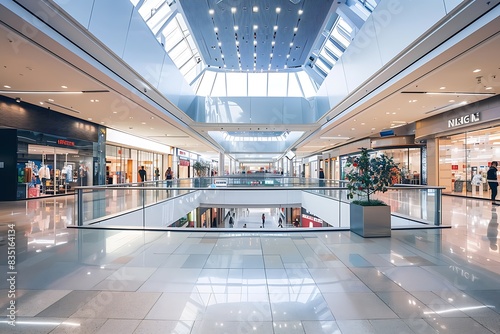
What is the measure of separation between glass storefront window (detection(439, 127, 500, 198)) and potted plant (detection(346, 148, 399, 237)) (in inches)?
424

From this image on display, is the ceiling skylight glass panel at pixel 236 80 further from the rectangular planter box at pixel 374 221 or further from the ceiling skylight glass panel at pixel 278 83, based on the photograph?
the rectangular planter box at pixel 374 221

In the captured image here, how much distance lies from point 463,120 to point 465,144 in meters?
2.47

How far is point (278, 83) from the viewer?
20.1 metres

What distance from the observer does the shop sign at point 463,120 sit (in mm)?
11562

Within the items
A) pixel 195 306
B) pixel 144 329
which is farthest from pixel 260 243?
pixel 144 329

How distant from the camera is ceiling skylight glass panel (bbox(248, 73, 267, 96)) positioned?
63.2ft

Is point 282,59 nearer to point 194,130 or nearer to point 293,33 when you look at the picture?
point 293,33

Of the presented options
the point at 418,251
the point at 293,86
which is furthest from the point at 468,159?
the point at 418,251

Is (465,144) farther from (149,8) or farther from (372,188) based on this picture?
(149,8)

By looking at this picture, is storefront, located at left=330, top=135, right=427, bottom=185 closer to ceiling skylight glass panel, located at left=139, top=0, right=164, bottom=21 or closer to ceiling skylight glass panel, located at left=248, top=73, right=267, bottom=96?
ceiling skylight glass panel, located at left=248, top=73, right=267, bottom=96

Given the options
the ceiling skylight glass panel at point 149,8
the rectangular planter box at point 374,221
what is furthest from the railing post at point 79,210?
the ceiling skylight glass panel at point 149,8

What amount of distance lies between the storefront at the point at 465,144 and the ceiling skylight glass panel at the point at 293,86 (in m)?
7.63

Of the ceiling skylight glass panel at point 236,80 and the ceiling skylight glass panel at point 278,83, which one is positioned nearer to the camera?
the ceiling skylight glass panel at point 278,83

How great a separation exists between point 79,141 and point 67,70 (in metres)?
8.91
